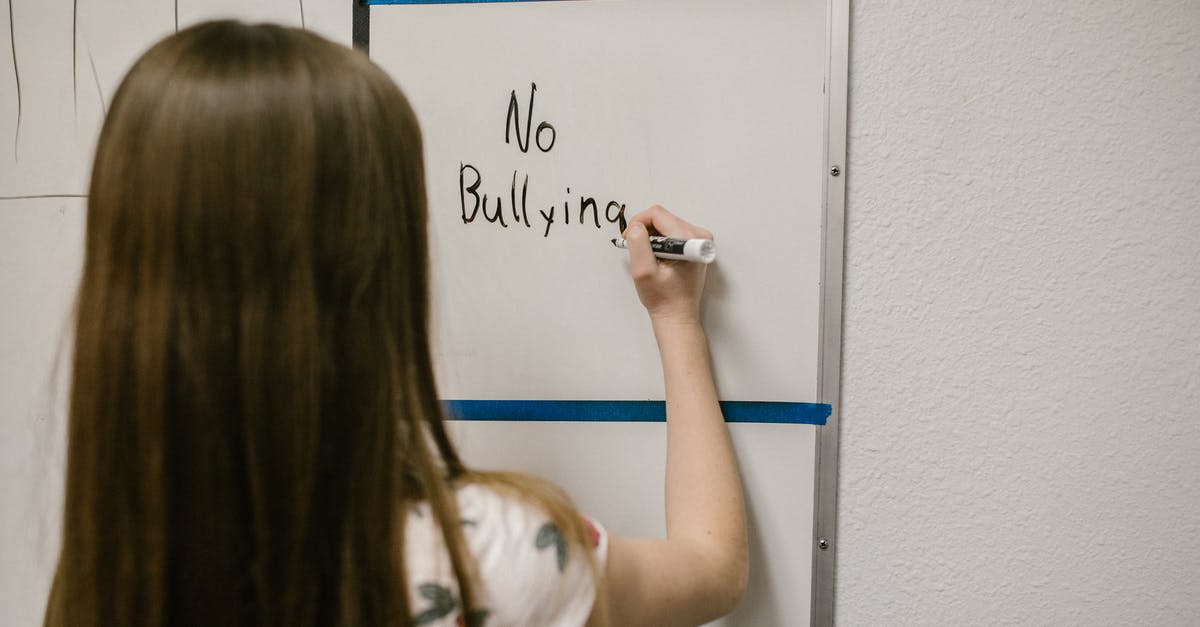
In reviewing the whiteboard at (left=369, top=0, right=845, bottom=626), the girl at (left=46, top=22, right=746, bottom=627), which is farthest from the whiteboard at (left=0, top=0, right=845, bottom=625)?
the girl at (left=46, top=22, right=746, bottom=627)

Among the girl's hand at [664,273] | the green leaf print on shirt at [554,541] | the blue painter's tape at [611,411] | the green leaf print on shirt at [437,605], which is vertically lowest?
the green leaf print on shirt at [437,605]

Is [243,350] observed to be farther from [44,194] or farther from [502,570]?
[44,194]

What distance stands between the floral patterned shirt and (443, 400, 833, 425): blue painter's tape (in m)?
0.21

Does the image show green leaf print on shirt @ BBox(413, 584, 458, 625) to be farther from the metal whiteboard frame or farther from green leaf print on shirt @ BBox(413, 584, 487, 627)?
the metal whiteboard frame

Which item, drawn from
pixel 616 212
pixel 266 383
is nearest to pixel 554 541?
pixel 266 383

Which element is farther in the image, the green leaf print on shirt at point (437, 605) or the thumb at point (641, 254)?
the thumb at point (641, 254)

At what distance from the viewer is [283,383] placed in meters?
0.37

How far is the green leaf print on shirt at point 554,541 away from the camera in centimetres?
40

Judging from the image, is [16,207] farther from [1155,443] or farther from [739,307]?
[1155,443]

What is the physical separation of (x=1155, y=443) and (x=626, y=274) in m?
0.45

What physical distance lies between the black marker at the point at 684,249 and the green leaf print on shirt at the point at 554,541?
0.22 metres

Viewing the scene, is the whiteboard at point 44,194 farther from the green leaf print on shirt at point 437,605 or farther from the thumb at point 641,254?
the green leaf print on shirt at point 437,605

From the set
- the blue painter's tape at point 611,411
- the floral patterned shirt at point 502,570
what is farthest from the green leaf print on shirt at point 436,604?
the blue painter's tape at point 611,411

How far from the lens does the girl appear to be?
1.20 ft
